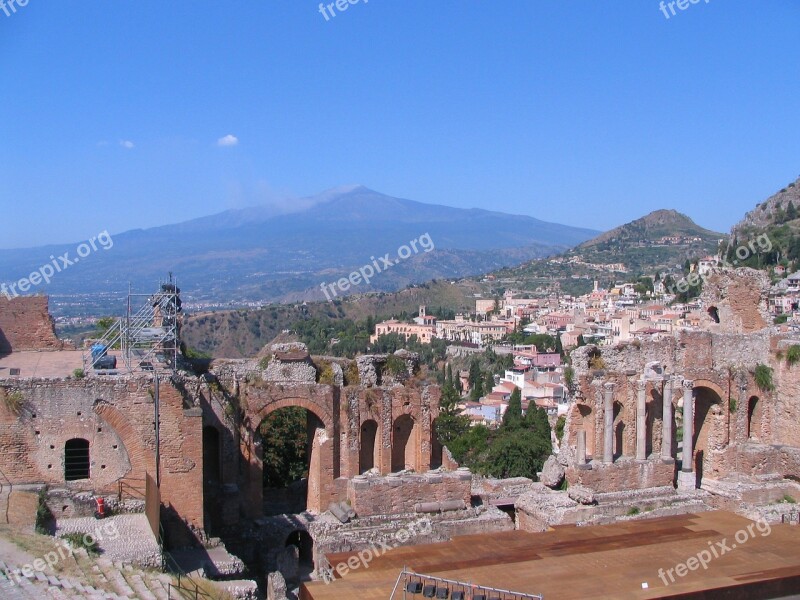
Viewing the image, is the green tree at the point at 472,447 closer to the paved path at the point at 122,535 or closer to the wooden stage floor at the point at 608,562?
the wooden stage floor at the point at 608,562

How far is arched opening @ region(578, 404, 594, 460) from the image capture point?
2759cm

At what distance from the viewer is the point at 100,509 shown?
19.6 metres

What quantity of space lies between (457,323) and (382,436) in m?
126

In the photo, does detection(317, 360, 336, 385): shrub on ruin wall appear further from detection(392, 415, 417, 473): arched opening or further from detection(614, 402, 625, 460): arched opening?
detection(614, 402, 625, 460): arched opening

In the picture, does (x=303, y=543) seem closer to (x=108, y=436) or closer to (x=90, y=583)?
(x=108, y=436)

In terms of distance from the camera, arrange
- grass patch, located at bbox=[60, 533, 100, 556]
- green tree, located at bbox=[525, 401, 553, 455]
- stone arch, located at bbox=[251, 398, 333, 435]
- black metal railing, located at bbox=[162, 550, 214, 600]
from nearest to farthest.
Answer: black metal railing, located at bbox=[162, 550, 214, 600], grass patch, located at bbox=[60, 533, 100, 556], stone arch, located at bbox=[251, 398, 333, 435], green tree, located at bbox=[525, 401, 553, 455]

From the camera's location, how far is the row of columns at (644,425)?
1041 inches

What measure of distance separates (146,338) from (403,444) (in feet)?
30.4

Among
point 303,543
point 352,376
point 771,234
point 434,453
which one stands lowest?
point 303,543

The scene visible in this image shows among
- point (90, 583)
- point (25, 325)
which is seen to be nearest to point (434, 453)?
point (25, 325)

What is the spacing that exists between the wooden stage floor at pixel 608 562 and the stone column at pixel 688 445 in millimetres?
3048

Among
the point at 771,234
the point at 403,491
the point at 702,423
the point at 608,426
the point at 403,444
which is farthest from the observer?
the point at 771,234

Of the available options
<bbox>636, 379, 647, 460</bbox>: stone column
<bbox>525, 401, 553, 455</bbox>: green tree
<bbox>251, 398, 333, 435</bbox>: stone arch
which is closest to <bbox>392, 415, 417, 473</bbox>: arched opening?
<bbox>251, 398, 333, 435</bbox>: stone arch

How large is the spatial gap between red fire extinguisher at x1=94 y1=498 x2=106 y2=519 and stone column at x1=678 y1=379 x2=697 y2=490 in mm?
18236
